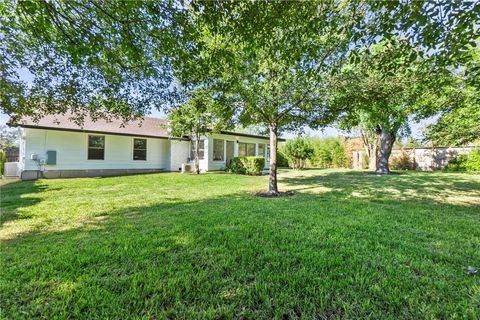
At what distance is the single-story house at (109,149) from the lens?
11664 millimetres

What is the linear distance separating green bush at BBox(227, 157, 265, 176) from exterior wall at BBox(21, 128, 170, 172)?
5.24m

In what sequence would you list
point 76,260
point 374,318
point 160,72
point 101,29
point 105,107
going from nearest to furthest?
1. point 374,318
2. point 76,260
3. point 101,29
4. point 160,72
5. point 105,107

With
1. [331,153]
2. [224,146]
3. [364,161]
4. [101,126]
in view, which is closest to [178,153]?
[224,146]

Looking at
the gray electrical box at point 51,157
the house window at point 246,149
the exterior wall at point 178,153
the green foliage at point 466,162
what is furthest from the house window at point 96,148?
the green foliage at point 466,162

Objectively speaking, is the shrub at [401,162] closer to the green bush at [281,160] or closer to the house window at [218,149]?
the green bush at [281,160]

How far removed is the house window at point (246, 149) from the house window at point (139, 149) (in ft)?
22.7

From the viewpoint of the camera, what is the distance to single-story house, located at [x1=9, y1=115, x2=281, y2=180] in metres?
11.7

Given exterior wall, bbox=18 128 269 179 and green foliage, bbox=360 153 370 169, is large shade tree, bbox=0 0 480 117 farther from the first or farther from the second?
green foliage, bbox=360 153 370 169

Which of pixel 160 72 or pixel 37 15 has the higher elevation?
pixel 37 15

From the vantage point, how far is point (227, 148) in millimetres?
17750

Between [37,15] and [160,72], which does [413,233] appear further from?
[37,15]

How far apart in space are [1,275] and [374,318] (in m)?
3.57

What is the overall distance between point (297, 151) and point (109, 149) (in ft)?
52.1

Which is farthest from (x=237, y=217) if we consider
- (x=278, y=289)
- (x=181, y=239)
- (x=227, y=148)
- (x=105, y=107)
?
(x=227, y=148)
